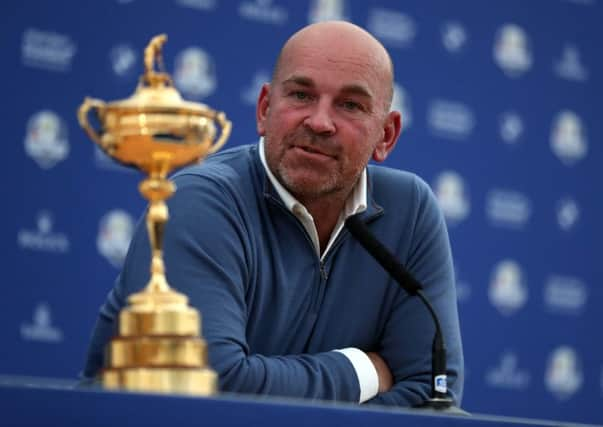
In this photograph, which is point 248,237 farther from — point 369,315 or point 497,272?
point 497,272

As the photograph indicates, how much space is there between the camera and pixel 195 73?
193 inches

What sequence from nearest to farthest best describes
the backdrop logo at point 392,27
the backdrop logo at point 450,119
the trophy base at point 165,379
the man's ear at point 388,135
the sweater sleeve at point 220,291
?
the trophy base at point 165,379 → the sweater sleeve at point 220,291 → the man's ear at point 388,135 → the backdrop logo at point 392,27 → the backdrop logo at point 450,119

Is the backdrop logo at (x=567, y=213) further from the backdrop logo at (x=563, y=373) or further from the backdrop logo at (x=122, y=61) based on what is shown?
the backdrop logo at (x=122, y=61)

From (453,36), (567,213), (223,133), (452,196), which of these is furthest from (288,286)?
(567,213)

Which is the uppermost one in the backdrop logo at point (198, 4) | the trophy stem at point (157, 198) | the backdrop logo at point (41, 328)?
the backdrop logo at point (198, 4)

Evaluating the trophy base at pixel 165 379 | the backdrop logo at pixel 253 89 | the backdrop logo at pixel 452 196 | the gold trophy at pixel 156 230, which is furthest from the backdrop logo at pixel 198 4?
the trophy base at pixel 165 379

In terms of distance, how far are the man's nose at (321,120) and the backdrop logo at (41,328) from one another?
78.7 inches

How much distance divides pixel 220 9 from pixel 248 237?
2404 mm

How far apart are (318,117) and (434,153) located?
3.02 meters

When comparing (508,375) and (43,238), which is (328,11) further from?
(508,375)

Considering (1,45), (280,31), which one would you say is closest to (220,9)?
(280,31)

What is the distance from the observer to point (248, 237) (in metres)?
2.72

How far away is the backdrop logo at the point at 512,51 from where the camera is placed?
598cm

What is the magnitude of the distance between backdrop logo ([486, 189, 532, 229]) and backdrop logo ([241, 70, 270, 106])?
1.26 metres
